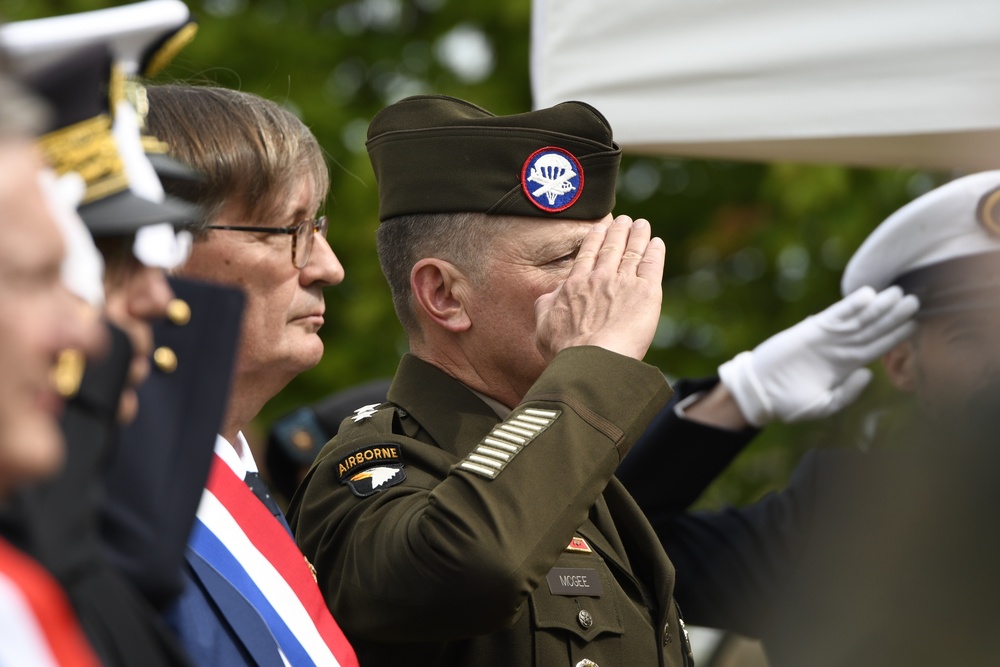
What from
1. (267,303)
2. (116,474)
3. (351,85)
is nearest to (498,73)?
(351,85)

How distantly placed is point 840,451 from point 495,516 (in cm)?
173

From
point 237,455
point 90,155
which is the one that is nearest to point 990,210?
point 237,455

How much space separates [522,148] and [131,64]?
121 cm

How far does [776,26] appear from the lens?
2.98 m

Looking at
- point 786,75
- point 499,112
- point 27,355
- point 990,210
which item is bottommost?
point 499,112

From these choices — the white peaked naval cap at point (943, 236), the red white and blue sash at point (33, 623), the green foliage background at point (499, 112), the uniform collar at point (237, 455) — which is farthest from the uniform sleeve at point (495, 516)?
the green foliage background at point (499, 112)

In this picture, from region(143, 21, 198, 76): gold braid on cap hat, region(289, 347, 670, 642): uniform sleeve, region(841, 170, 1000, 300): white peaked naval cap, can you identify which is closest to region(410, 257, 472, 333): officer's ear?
region(289, 347, 670, 642): uniform sleeve

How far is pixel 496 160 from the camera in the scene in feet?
8.75

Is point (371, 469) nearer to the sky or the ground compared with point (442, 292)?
nearer to the ground

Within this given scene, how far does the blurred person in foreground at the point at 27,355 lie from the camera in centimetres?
107

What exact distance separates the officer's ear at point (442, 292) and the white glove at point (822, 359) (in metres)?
1.12

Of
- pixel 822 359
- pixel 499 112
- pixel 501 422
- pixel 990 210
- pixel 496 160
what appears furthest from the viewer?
pixel 499 112

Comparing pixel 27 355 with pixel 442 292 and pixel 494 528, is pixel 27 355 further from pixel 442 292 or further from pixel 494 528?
pixel 442 292

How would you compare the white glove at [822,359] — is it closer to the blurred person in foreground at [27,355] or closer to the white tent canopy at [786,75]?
the white tent canopy at [786,75]
